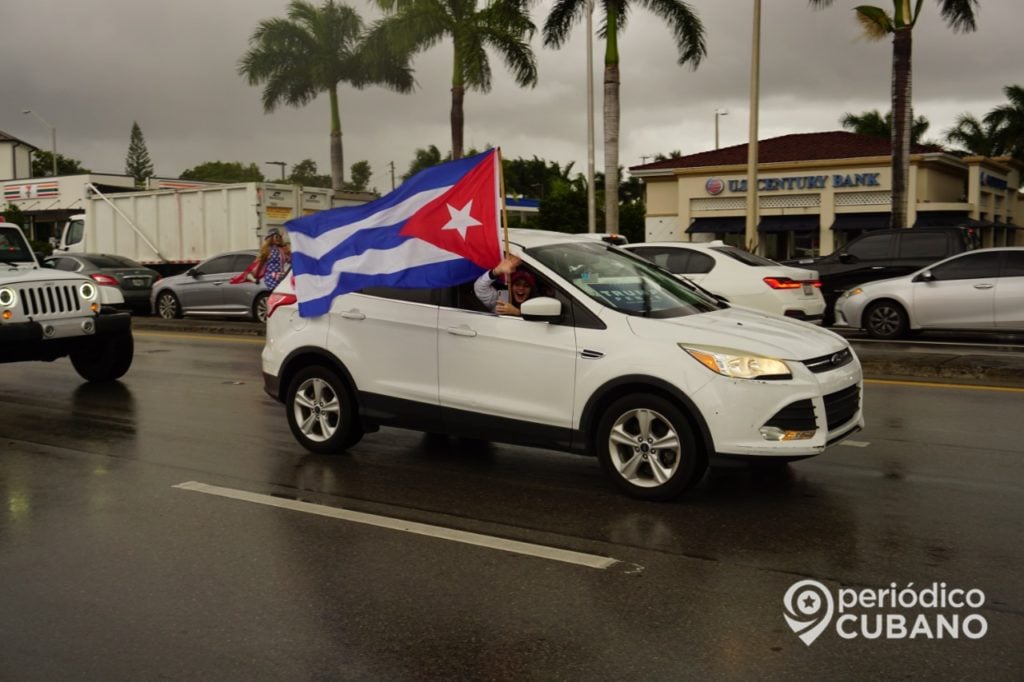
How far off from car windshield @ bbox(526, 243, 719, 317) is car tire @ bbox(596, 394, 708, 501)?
689mm

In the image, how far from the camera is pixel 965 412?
31.0 feet

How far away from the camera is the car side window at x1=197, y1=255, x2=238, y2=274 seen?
2181cm

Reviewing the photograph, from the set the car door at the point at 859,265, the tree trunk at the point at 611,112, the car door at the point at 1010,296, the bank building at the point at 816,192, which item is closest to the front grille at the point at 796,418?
the car door at the point at 1010,296

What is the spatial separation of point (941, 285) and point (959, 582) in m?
12.1

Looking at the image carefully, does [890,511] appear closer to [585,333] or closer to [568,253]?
[585,333]

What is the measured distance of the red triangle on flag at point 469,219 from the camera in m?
6.99

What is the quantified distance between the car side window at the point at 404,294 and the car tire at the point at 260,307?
13.4 meters

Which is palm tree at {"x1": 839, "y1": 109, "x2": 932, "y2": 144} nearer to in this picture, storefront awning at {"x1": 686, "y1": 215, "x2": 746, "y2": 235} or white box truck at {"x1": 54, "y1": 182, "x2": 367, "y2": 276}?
storefront awning at {"x1": 686, "y1": 215, "x2": 746, "y2": 235}

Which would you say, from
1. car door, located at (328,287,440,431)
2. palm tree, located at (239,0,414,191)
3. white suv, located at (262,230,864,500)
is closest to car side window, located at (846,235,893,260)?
white suv, located at (262,230,864,500)

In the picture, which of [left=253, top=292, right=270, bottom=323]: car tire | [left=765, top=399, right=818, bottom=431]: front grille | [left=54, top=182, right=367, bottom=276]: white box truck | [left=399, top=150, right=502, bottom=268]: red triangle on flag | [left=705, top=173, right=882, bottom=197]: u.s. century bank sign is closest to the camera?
[left=765, top=399, right=818, bottom=431]: front grille

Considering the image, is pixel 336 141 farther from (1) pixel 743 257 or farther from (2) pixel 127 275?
(1) pixel 743 257

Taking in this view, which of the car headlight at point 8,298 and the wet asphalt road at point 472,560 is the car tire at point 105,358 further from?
the wet asphalt road at point 472,560

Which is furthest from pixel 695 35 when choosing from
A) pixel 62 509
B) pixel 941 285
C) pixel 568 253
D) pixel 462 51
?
pixel 62 509

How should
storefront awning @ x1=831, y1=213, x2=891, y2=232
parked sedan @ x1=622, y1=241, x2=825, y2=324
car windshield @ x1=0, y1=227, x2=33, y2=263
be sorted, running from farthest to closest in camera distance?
storefront awning @ x1=831, y1=213, x2=891, y2=232 → parked sedan @ x1=622, y1=241, x2=825, y2=324 → car windshield @ x1=0, y1=227, x2=33, y2=263
